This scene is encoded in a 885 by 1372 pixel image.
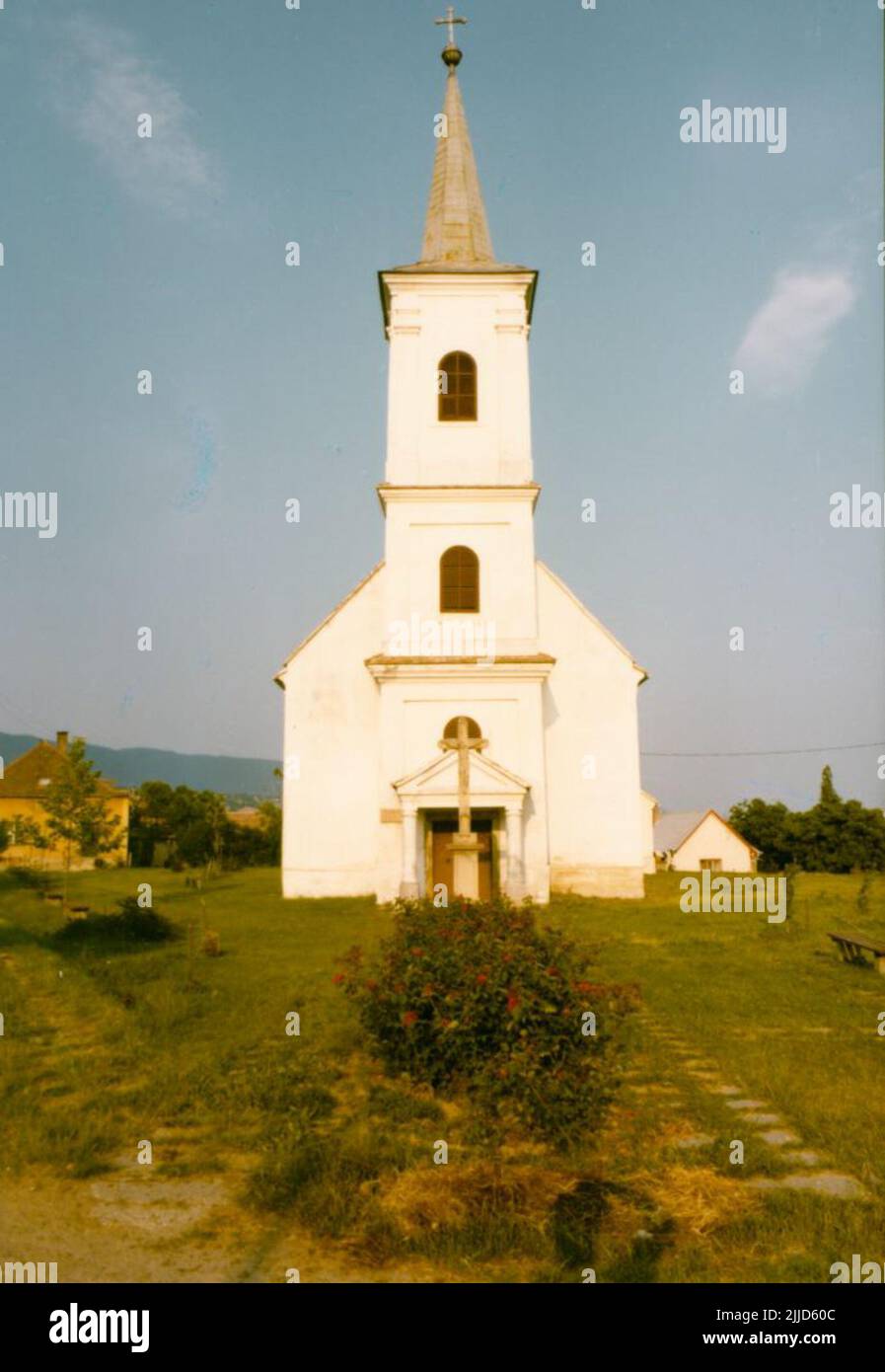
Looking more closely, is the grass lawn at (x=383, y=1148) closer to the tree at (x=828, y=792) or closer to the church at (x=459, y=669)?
the church at (x=459, y=669)

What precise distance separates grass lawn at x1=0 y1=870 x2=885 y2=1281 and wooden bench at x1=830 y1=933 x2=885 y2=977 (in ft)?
2.01

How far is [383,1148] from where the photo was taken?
562cm

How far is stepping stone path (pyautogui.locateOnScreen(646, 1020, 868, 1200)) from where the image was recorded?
5125 mm

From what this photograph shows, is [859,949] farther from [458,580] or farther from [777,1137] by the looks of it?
[458,580]

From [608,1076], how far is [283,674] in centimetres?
1697

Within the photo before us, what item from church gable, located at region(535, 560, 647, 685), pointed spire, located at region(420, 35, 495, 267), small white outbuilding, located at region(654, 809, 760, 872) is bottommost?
small white outbuilding, located at region(654, 809, 760, 872)

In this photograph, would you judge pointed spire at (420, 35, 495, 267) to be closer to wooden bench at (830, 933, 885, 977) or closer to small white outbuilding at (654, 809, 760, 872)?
wooden bench at (830, 933, 885, 977)

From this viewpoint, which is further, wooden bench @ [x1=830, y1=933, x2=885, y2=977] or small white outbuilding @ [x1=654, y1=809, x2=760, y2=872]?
small white outbuilding @ [x1=654, y1=809, x2=760, y2=872]

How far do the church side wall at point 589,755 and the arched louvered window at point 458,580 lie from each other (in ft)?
7.73

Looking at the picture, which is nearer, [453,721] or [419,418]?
[453,721]

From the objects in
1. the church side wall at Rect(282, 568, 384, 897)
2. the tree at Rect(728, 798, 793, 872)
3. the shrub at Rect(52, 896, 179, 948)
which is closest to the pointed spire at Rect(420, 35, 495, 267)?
the church side wall at Rect(282, 568, 384, 897)

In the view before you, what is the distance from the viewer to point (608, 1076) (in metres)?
6.10
